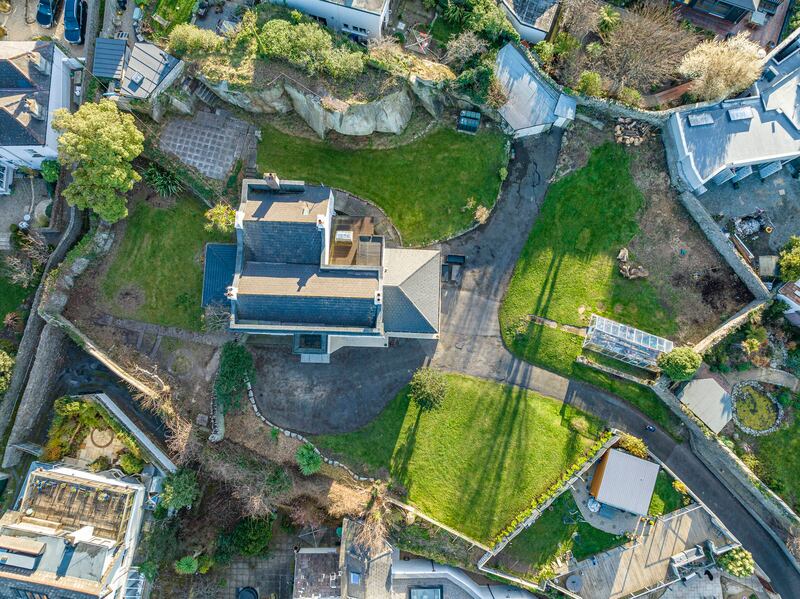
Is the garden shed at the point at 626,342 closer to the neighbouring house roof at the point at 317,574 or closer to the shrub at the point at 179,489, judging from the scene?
the neighbouring house roof at the point at 317,574

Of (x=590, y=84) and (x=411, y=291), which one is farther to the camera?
(x=590, y=84)

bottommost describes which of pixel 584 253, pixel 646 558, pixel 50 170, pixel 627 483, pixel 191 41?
pixel 646 558

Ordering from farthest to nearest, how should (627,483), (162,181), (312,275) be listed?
(162,181)
(627,483)
(312,275)

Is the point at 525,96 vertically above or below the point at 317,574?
above

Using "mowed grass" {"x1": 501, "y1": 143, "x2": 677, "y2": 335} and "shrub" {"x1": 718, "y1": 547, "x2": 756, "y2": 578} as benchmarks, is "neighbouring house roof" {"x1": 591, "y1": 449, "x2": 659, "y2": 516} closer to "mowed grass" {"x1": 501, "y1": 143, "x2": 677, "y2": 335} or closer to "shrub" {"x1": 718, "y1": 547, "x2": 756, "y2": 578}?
"shrub" {"x1": 718, "y1": 547, "x2": 756, "y2": 578}

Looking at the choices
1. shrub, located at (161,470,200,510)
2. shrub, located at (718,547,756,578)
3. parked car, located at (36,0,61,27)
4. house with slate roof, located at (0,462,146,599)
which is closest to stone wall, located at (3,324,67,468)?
house with slate roof, located at (0,462,146,599)

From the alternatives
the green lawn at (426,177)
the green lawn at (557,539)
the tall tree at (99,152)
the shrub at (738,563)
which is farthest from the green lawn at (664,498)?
the tall tree at (99,152)

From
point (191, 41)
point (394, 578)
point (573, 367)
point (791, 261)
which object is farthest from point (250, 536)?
point (791, 261)

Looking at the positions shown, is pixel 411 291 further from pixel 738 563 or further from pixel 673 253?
pixel 738 563
